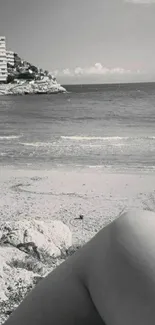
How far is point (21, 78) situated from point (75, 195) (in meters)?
114

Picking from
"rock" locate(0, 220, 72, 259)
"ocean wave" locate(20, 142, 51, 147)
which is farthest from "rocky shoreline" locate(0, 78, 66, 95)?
"rock" locate(0, 220, 72, 259)

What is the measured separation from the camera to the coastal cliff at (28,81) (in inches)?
3981

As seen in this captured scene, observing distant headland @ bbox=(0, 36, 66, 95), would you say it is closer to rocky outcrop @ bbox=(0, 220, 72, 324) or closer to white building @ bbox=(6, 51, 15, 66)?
white building @ bbox=(6, 51, 15, 66)

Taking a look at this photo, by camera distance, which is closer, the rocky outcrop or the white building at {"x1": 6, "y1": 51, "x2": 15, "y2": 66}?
the rocky outcrop

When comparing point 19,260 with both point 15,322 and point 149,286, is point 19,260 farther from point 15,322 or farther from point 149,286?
point 149,286

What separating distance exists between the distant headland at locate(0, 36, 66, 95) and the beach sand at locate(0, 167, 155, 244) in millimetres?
92197

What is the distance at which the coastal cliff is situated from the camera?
10112cm

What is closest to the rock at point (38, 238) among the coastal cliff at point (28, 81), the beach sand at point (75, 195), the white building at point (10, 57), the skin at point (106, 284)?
the beach sand at point (75, 195)

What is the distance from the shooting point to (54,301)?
3.37 feet

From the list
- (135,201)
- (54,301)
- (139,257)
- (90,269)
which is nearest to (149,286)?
(139,257)

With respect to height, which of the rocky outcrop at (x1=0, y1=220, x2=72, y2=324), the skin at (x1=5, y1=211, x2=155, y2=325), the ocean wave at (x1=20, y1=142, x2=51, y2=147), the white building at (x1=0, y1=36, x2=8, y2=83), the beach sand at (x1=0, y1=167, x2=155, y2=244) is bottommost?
the ocean wave at (x1=20, y1=142, x2=51, y2=147)

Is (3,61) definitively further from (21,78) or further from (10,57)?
(10,57)

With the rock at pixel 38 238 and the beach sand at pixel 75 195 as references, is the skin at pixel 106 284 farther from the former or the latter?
the beach sand at pixel 75 195

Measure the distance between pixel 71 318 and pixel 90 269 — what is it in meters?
0.14
